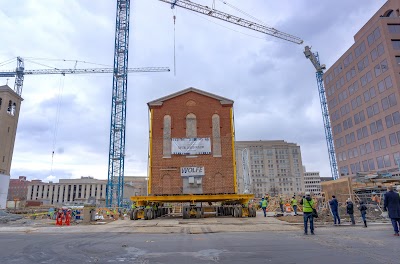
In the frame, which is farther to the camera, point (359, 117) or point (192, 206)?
point (359, 117)

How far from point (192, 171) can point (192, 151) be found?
169 cm

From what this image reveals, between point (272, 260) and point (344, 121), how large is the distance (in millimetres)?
77027

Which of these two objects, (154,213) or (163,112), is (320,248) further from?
(163,112)

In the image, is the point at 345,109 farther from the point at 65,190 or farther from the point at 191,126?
the point at 65,190

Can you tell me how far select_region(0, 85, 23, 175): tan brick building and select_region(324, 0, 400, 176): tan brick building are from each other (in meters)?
73.1

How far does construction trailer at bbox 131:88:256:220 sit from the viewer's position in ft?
78.1

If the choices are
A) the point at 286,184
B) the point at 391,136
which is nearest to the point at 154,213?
the point at 391,136

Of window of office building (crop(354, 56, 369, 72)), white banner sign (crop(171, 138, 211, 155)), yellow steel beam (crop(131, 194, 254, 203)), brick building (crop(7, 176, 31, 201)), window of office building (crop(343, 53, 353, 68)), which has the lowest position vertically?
yellow steel beam (crop(131, 194, 254, 203))

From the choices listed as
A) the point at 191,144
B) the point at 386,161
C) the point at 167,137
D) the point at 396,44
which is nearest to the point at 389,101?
the point at 396,44

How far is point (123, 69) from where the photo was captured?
63812 millimetres

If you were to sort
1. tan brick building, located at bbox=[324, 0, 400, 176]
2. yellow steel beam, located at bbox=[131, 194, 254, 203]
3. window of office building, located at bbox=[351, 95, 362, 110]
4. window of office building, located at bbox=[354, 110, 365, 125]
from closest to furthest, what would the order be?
1. yellow steel beam, located at bbox=[131, 194, 254, 203]
2. tan brick building, located at bbox=[324, 0, 400, 176]
3. window of office building, located at bbox=[354, 110, 365, 125]
4. window of office building, located at bbox=[351, 95, 362, 110]

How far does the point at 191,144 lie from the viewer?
81.3 feet

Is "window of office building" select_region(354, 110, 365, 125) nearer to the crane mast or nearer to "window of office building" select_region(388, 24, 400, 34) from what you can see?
"window of office building" select_region(388, 24, 400, 34)

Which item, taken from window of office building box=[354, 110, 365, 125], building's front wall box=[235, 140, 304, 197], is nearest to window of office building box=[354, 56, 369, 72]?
window of office building box=[354, 110, 365, 125]
